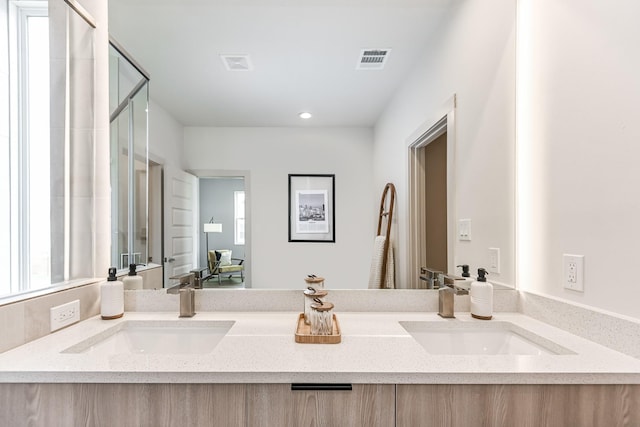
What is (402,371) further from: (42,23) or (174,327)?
(42,23)

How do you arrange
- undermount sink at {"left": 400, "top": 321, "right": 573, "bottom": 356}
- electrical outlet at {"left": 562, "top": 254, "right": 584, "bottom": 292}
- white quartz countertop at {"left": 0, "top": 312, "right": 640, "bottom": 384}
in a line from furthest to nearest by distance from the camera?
1. undermount sink at {"left": 400, "top": 321, "right": 573, "bottom": 356}
2. electrical outlet at {"left": 562, "top": 254, "right": 584, "bottom": 292}
3. white quartz countertop at {"left": 0, "top": 312, "right": 640, "bottom": 384}

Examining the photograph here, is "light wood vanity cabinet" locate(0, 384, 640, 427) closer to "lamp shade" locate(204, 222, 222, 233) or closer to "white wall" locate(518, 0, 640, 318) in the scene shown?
"white wall" locate(518, 0, 640, 318)

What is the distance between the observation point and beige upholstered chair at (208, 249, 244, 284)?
1.48 meters

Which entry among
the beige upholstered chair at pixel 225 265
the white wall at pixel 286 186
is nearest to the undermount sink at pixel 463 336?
the white wall at pixel 286 186

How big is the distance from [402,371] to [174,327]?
93 centimetres

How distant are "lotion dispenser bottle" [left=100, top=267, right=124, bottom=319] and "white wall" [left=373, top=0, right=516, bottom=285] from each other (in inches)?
47.6

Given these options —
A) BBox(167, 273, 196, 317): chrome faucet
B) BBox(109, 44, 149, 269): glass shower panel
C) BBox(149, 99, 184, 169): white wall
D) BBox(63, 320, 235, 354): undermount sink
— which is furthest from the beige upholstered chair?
BBox(149, 99, 184, 169): white wall

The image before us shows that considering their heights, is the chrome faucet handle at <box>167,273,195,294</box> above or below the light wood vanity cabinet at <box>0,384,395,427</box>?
above

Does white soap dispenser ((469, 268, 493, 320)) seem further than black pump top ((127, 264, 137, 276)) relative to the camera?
No

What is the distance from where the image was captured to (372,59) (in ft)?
4.92

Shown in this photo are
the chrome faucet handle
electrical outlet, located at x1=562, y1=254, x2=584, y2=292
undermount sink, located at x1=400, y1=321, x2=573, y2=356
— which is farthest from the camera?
the chrome faucet handle

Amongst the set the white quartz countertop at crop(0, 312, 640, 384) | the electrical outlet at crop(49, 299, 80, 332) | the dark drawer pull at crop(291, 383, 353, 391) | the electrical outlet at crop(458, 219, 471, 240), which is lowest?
A: the dark drawer pull at crop(291, 383, 353, 391)

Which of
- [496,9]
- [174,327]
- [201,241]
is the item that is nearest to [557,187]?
[496,9]

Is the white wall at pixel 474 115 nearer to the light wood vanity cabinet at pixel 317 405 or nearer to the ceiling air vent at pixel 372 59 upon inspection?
the ceiling air vent at pixel 372 59
